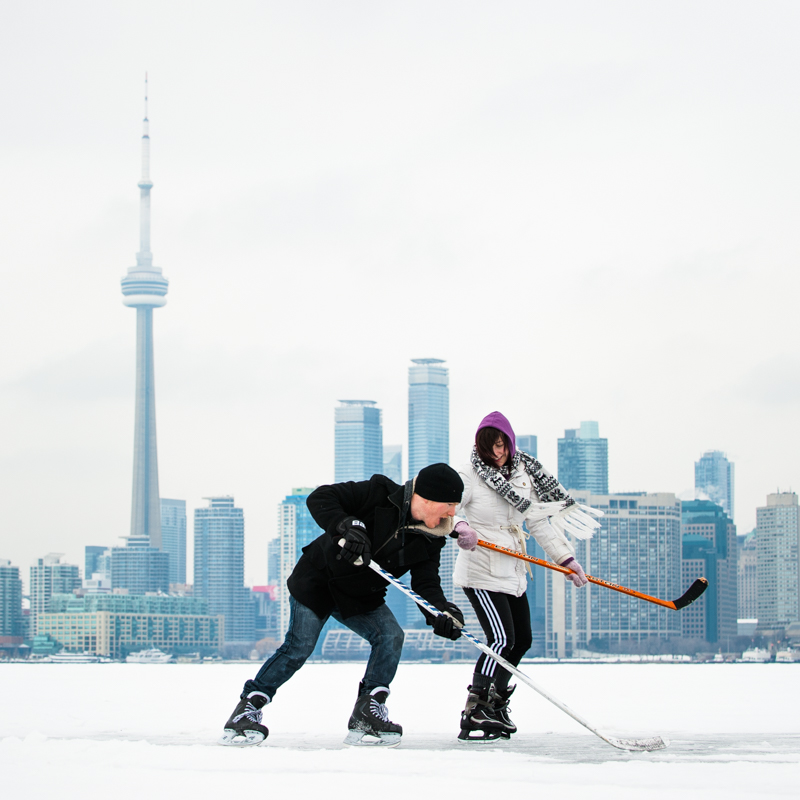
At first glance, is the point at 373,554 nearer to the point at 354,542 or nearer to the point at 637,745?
the point at 354,542

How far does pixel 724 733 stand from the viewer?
6.76 metres

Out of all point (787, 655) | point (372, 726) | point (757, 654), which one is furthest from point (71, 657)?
point (372, 726)

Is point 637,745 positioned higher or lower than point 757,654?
higher

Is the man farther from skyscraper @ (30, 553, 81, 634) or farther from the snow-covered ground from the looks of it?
skyscraper @ (30, 553, 81, 634)

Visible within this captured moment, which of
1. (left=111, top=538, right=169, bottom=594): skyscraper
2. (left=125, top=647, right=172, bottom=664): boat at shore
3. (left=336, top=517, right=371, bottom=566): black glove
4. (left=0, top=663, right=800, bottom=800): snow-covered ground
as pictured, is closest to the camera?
(left=0, top=663, right=800, bottom=800): snow-covered ground

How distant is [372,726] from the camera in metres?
6.07

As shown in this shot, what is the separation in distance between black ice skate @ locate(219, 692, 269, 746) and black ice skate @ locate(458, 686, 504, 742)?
41.3 inches

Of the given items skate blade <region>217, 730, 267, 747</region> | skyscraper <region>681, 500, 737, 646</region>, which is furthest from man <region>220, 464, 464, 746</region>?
skyscraper <region>681, 500, 737, 646</region>

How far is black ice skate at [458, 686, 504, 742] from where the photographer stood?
6332 millimetres

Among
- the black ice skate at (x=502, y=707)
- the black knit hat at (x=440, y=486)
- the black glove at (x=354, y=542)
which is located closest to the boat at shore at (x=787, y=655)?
the black ice skate at (x=502, y=707)

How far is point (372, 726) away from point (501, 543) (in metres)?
1.22

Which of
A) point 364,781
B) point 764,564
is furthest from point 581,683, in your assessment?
point 764,564

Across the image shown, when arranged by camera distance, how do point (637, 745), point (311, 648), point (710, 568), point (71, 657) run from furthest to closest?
point (710, 568)
point (71, 657)
point (311, 648)
point (637, 745)

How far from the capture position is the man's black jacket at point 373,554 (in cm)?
607
